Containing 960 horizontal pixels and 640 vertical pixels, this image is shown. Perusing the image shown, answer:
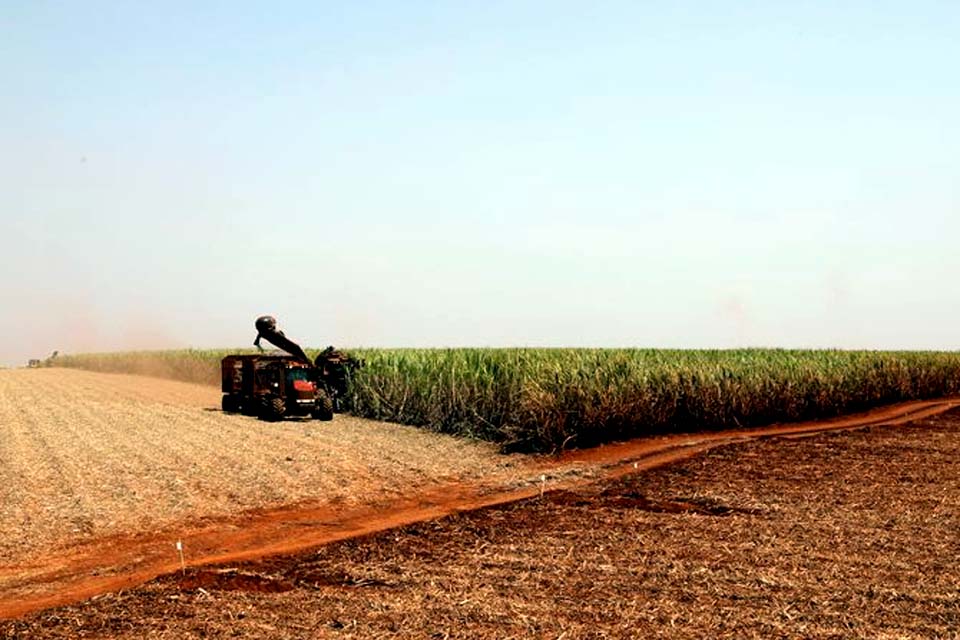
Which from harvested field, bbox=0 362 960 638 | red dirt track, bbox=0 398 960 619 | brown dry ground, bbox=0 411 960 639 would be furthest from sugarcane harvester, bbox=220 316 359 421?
brown dry ground, bbox=0 411 960 639

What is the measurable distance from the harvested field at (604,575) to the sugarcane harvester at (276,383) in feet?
45.7

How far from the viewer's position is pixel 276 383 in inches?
1181

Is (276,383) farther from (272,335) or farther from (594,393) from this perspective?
(594,393)

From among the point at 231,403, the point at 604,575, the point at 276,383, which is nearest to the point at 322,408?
the point at 276,383

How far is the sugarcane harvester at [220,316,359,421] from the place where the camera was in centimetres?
2975

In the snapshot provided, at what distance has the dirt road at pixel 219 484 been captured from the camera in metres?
12.3

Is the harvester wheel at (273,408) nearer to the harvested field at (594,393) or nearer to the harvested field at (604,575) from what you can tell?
the harvested field at (594,393)

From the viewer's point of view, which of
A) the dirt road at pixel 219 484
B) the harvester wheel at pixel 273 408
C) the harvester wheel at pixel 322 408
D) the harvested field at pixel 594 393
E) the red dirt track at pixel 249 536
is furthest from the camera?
the harvester wheel at pixel 322 408

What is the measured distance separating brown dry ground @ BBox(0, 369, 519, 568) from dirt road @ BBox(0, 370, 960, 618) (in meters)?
0.04

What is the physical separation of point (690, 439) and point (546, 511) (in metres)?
11.7

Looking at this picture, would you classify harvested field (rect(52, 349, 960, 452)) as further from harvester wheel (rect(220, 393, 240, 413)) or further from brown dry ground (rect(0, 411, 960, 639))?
brown dry ground (rect(0, 411, 960, 639))

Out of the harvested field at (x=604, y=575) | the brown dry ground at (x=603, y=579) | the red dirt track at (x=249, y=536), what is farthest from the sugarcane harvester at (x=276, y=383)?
the brown dry ground at (x=603, y=579)

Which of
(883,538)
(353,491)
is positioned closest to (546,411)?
(353,491)

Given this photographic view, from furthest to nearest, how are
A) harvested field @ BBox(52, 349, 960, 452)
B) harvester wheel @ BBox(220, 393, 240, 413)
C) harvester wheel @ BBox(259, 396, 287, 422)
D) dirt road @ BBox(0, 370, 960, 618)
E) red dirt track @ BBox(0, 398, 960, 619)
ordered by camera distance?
harvester wheel @ BBox(220, 393, 240, 413)
harvester wheel @ BBox(259, 396, 287, 422)
harvested field @ BBox(52, 349, 960, 452)
dirt road @ BBox(0, 370, 960, 618)
red dirt track @ BBox(0, 398, 960, 619)
